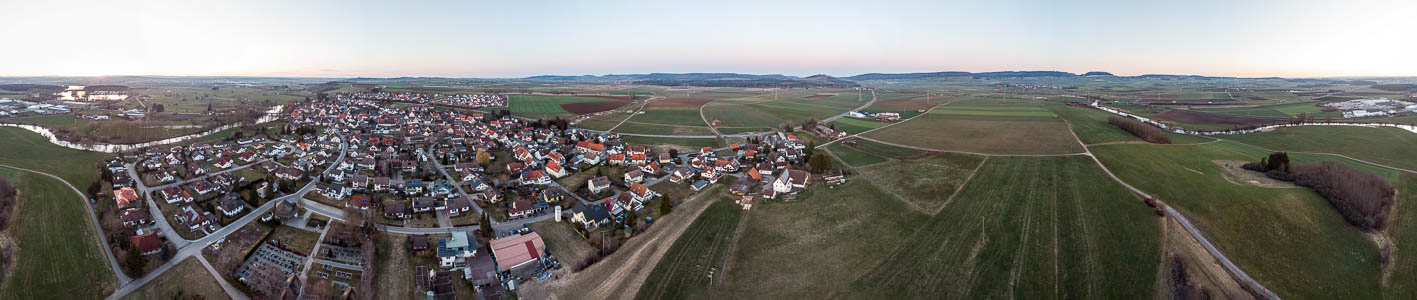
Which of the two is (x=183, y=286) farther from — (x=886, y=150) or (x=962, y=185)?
(x=886, y=150)

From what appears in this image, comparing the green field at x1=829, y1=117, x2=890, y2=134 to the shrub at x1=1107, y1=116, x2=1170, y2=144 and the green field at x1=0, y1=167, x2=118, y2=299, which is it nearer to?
the shrub at x1=1107, y1=116, x2=1170, y2=144

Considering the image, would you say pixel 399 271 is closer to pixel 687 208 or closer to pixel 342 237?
pixel 342 237

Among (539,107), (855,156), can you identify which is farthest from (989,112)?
(539,107)

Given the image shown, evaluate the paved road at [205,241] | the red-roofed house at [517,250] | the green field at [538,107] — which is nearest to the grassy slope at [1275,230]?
the red-roofed house at [517,250]

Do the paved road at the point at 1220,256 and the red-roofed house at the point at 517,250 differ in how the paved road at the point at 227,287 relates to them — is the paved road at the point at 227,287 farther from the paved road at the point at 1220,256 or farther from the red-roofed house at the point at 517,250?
the paved road at the point at 1220,256

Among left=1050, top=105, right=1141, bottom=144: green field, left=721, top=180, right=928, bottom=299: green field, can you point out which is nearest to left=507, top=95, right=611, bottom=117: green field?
left=721, top=180, right=928, bottom=299: green field

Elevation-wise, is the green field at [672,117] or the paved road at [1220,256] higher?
the green field at [672,117]
